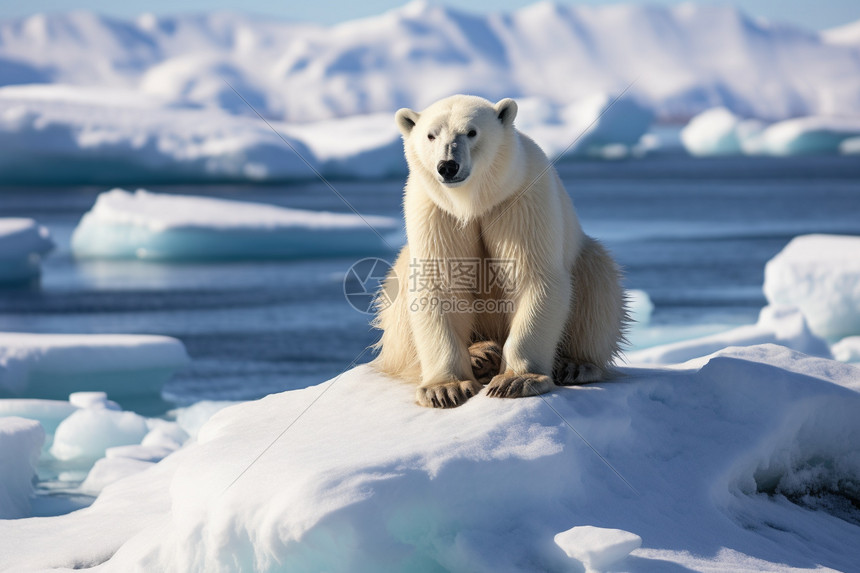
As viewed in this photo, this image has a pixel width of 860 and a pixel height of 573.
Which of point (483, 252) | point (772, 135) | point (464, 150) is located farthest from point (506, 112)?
point (772, 135)

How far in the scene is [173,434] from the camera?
6680 mm

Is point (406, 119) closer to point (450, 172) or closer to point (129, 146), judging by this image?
point (450, 172)

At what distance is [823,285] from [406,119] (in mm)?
7203

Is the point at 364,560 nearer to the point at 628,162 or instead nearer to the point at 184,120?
the point at 184,120

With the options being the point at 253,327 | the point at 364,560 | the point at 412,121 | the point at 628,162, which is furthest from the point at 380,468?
the point at 628,162

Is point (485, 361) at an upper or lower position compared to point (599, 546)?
upper

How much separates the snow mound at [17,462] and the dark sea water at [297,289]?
11.7ft

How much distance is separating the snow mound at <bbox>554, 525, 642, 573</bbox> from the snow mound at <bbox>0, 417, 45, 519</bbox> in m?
3.45

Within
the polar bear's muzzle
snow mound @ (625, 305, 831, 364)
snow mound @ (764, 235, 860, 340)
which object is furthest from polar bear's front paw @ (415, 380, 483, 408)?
snow mound @ (764, 235, 860, 340)

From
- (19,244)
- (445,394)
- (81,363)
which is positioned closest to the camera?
(445,394)

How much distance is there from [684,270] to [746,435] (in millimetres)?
14547

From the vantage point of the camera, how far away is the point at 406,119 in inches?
150

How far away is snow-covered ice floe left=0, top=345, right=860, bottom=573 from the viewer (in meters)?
2.92

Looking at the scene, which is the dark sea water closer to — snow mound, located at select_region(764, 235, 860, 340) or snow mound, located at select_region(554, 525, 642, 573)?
snow mound, located at select_region(764, 235, 860, 340)
